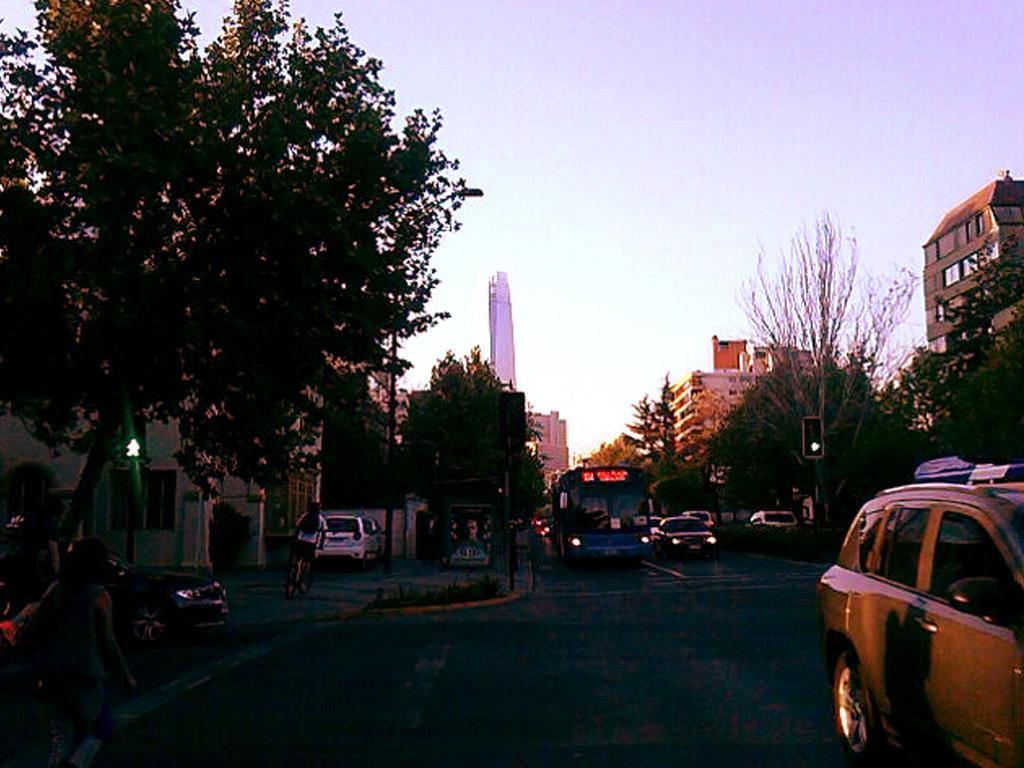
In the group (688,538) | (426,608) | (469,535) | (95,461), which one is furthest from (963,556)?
(688,538)

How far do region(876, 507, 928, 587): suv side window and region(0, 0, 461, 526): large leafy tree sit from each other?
1064 cm

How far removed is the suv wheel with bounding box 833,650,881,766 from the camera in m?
7.42

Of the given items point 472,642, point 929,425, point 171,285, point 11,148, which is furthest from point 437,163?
point 929,425

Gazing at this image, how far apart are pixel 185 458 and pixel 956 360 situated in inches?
2245

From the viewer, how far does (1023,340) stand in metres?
41.5

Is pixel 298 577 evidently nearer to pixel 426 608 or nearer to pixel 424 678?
pixel 426 608

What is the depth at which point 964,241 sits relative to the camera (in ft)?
277

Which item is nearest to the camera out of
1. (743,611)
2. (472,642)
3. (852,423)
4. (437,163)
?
(472,642)

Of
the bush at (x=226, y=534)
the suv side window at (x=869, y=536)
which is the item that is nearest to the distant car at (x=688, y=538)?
the bush at (x=226, y=534)

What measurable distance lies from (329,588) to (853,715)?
20198 millimetres

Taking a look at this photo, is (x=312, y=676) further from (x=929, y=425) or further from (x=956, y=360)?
(x=956, y=360)

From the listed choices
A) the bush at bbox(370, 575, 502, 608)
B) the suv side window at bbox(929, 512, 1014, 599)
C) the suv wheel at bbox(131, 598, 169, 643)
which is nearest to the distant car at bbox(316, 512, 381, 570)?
the bush at bbox(370, 575, 502, 608)

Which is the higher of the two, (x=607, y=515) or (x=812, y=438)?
(x=812, y=438)

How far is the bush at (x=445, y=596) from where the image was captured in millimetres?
21312
